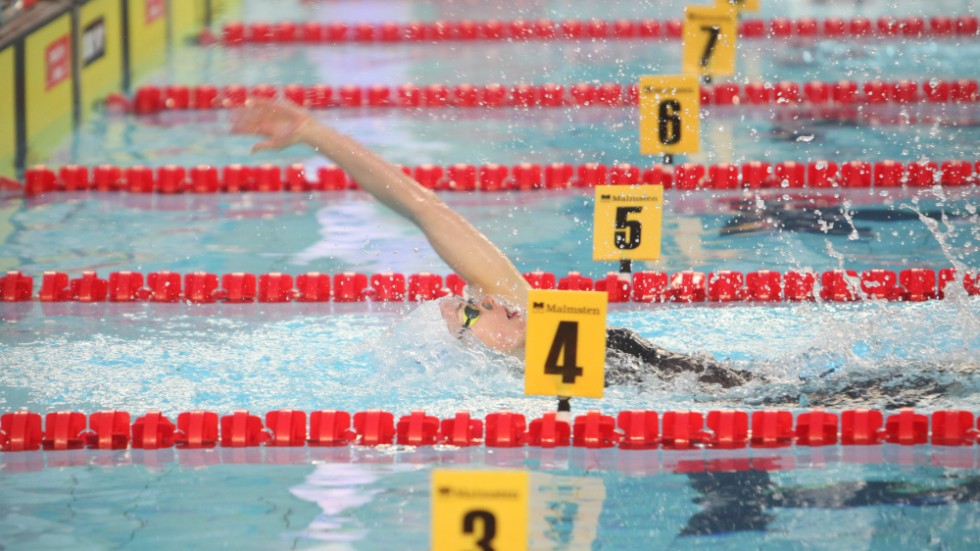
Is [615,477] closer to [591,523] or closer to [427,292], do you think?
[591,523]

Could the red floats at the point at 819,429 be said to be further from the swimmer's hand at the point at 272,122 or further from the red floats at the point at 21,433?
the red floats at the point at 21,433

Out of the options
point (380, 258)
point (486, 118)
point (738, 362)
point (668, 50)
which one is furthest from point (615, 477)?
point (668, 50)

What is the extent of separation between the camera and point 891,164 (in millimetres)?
7727

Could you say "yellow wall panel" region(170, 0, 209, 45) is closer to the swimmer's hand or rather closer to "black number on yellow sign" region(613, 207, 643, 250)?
"black number on yellow sign" region(613, 207, 643, 250)

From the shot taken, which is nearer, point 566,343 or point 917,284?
point 566,343

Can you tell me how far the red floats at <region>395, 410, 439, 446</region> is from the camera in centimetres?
464

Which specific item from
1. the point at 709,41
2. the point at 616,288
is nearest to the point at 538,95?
the point at 709,41

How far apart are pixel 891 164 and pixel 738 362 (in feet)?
9.81

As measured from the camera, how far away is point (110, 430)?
465 cm

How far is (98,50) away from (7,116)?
67.9 inches

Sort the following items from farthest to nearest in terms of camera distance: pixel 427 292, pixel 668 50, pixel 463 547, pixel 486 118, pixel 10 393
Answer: pixel 668 50, pixel 486 118, pixel 427 292, pixel 10 393, pixel 463 547

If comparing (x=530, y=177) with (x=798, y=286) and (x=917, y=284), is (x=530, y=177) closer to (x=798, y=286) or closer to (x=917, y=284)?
(x=798, y=286)

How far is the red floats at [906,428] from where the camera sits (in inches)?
182

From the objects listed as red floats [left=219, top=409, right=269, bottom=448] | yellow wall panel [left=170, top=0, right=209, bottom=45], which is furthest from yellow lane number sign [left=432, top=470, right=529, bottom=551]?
yellow wall panel [left=170, top=0, right=209, bottom=45]
